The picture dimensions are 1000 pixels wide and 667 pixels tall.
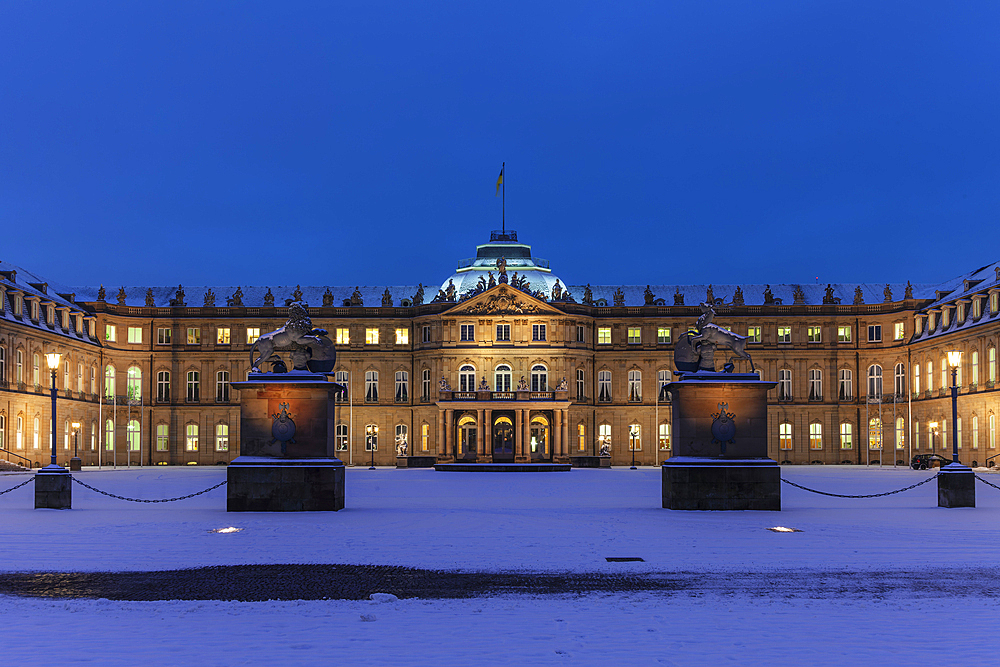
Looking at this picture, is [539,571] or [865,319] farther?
[865,319]

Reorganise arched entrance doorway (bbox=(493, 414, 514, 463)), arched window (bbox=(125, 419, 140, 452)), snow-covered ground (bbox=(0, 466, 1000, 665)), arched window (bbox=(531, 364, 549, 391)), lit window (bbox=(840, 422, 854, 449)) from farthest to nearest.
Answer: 1. arched window (bbox=(125, 419, 140, 452))
2. lit window (bbox=(840, 422, 854, 449))
3. arched window (bbox=(531, 364, 549, 391))
4. arched entrance doorway (bbox=(493, 414, 514, 463))
5. snow-covered ground (bbox=(0, 466, 1000, 665))

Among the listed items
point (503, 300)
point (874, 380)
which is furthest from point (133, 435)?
point (874, 380)

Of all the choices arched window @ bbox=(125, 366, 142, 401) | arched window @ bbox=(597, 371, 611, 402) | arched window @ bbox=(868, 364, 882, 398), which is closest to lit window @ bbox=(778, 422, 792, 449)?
arched window @ bbox=(868, 364, 882, 398)

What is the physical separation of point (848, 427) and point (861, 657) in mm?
88810

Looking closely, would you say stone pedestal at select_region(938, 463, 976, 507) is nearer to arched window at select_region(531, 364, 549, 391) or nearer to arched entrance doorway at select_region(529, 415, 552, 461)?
arched entrance doorway at select_region(529, 415, 552, 461)

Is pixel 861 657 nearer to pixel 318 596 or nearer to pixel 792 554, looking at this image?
pixel 318 596

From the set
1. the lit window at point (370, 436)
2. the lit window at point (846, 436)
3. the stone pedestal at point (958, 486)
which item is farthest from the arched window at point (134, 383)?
the stone pedestal at point (958, 486)

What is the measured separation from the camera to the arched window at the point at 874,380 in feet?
308

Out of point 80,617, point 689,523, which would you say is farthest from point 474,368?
point 80,617

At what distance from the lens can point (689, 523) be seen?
24.6 meters

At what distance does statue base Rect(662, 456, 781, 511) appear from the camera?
28.8 metres

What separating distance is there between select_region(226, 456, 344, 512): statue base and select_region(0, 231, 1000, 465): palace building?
60083mm

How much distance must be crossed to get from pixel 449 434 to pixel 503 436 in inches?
194

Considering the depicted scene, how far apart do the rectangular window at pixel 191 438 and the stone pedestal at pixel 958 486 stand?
77.6 m
